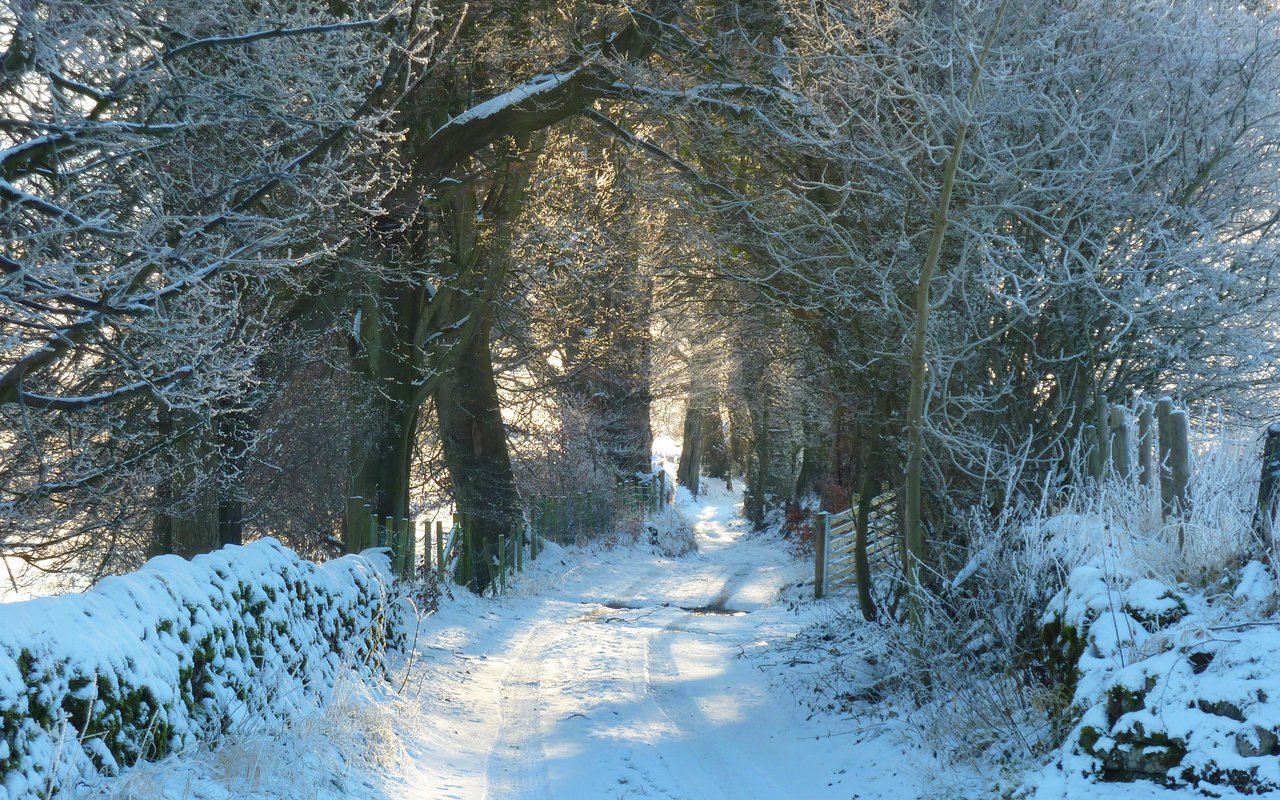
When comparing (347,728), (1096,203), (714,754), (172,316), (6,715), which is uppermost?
(1096,203)

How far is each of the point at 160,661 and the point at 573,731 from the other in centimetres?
390

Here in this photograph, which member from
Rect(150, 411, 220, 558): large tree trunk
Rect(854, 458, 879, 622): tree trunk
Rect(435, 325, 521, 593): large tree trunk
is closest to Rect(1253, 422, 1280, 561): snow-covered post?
Rect(854, 458, 879, 622): tree trunk

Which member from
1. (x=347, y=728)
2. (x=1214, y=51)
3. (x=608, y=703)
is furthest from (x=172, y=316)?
(x=1214, y=51)

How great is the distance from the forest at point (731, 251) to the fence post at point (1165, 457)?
0.06 m

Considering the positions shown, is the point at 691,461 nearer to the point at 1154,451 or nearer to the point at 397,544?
the point at 397,544

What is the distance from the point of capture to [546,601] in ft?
55.8

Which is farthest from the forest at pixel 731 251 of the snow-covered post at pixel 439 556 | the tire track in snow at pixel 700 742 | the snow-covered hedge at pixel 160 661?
the tire track in snow at pixel 700 742

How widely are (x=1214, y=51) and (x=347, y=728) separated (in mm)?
8177

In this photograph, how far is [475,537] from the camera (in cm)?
1736

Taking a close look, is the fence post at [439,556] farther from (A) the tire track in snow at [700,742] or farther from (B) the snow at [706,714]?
(A) the tire track in snow at [700,742]

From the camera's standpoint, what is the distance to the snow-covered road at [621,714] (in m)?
7.05

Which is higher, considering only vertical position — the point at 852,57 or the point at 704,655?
the point at 852,57

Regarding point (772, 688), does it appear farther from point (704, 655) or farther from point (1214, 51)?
point (1214, 51)

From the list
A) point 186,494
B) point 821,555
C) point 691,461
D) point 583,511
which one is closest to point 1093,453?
point 186,494
